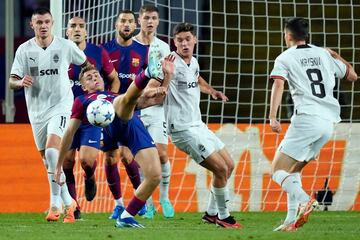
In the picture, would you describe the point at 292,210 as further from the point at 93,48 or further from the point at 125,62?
the point at 93,48

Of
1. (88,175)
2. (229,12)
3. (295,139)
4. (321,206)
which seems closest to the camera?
(295,139)

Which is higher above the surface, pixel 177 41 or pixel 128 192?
pixel 177 41

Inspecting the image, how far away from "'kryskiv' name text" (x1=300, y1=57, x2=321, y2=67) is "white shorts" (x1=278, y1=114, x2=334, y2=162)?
0.47m

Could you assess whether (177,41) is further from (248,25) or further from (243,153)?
(248,25)

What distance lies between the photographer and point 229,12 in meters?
19.6

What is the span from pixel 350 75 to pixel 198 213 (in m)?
4.14

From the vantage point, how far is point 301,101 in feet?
38.8

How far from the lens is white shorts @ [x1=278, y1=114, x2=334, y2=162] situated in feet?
38.2

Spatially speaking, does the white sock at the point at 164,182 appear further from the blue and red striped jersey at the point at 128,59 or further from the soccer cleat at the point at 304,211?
the soccer cleat at the point at 304,211

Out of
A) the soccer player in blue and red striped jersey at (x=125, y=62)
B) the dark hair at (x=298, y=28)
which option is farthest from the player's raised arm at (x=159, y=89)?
the soccer player in blue and red striped jersey at (x=125, y=62)

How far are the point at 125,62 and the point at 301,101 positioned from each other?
3461 mm

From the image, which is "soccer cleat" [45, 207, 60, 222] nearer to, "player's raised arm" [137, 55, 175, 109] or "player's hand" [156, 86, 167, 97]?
"player's raised arm" [137, 55, 175, 109]

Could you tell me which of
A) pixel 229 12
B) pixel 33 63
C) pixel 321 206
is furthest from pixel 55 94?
pixel 229 12

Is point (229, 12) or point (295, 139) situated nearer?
point (295, 139)
